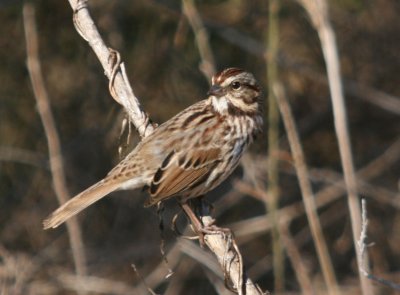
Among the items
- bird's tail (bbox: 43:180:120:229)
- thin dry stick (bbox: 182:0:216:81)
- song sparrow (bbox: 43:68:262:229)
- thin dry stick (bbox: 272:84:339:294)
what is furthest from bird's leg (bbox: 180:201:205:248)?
thin dry stick (bbox: 182:0:216:81)

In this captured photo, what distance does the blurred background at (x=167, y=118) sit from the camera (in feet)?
21.8

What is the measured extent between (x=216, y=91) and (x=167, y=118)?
8.90ft

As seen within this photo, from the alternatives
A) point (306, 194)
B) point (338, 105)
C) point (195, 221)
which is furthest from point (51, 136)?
point (338, 105)

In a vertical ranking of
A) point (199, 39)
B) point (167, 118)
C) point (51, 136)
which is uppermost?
point (167, 118)

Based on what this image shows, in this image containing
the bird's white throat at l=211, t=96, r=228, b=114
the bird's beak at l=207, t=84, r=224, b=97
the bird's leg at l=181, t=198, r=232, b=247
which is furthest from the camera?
the bird's white throat at l=211, t=96, r=228, b=114

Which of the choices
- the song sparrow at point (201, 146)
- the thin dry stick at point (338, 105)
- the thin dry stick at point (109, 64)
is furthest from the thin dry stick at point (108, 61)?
the thin dry stick at point (338, 105)

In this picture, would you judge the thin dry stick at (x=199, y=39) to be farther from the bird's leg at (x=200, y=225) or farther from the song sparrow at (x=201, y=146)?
the bird's leg at (x=200, y=225)

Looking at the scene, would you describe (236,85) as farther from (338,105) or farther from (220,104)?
(338,105)

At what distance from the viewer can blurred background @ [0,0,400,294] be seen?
665 cm

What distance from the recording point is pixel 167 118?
22.8 ft

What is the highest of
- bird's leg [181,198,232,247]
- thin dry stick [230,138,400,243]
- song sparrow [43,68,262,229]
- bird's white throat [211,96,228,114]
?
thin dry stick [230,138,400,243]

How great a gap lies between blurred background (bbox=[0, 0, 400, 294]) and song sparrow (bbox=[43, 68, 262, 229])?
1.93 meters

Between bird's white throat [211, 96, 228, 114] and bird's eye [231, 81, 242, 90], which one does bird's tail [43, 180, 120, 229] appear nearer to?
bird's white throat [211, 96, 228, 114]

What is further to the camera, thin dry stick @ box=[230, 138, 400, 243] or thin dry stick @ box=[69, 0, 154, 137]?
thin dry stick @ box=[230, 138, 400, 243]
